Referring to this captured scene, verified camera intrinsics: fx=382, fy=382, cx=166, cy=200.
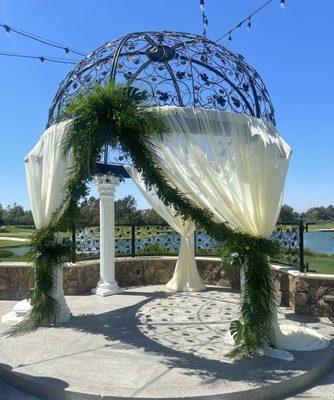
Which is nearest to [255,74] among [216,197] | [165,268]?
[216,197]

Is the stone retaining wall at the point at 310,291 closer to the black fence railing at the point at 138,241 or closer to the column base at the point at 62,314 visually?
the black fence railing at the point at 138,241

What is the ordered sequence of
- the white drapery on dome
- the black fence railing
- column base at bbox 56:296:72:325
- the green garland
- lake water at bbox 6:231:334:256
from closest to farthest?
the green garland, the white drapery on dome, column base at bbox 56:296:72:325, the black fence railing, lake water at bbox 6:231:334:256

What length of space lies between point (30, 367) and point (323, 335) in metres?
3.58

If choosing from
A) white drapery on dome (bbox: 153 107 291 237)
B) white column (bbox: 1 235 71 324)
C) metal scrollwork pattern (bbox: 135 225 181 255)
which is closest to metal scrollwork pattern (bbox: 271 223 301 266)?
white drapery on dome (bbox: 153 107 291 237)

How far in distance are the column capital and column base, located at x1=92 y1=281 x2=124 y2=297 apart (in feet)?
5.97

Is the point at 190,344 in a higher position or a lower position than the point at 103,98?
lower

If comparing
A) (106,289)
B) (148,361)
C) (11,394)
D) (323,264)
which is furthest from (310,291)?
(11,394)

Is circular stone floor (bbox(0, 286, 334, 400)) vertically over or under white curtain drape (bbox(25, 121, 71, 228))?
under

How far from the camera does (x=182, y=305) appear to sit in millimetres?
6656

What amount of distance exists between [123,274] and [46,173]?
3.96m

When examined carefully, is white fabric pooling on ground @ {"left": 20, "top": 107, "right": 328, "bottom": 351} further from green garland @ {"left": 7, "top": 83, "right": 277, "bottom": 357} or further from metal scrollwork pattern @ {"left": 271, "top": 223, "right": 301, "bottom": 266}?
metal scrollwork pattern @ {"left": 271, "top": 223, "right": 301, "bottom": 266}

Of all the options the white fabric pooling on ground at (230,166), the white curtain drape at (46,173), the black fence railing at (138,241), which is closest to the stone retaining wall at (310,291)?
the white fabric pooling on ground at (230,166)

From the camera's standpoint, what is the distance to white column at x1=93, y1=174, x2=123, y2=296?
24.7 ft

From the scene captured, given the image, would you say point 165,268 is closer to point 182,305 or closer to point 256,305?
point 182,305
